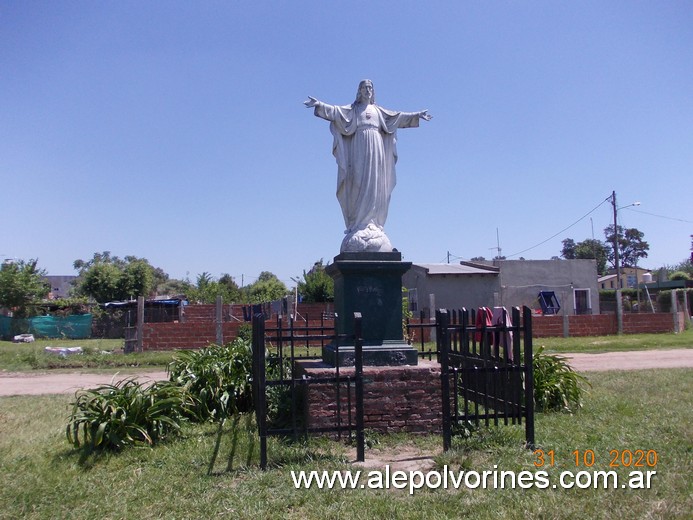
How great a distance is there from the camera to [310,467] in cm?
520

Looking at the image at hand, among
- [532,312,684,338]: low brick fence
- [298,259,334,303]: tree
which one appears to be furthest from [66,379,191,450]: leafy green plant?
[298,259,334,303]: tree

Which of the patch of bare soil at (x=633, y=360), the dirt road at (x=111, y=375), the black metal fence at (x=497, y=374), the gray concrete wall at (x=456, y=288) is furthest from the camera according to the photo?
the gray concrete wall at (x=456, y=288)

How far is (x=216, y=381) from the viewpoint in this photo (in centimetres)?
779

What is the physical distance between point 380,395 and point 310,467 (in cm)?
137

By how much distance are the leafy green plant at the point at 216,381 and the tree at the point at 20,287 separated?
25.0m

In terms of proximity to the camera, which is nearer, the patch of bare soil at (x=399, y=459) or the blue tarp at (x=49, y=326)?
the patch of bare soil at (x=399, y=459)

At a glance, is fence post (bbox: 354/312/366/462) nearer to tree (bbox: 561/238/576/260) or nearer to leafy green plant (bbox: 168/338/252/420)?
leafy green plant (bbox: 168/338/252/420)

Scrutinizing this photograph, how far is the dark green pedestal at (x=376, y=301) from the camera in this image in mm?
6777

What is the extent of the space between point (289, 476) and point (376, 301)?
8.11ft

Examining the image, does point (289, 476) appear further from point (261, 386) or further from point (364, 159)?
point (364, 159)

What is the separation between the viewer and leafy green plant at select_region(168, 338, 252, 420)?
7473mm

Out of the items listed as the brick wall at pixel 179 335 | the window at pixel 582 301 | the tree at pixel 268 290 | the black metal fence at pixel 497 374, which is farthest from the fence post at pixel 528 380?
the tree at pixel 268 290

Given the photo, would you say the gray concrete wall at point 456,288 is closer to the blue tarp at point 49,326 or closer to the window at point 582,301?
the window at point 582,301

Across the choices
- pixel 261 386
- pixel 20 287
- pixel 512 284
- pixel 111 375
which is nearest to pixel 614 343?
pixel 512 284
